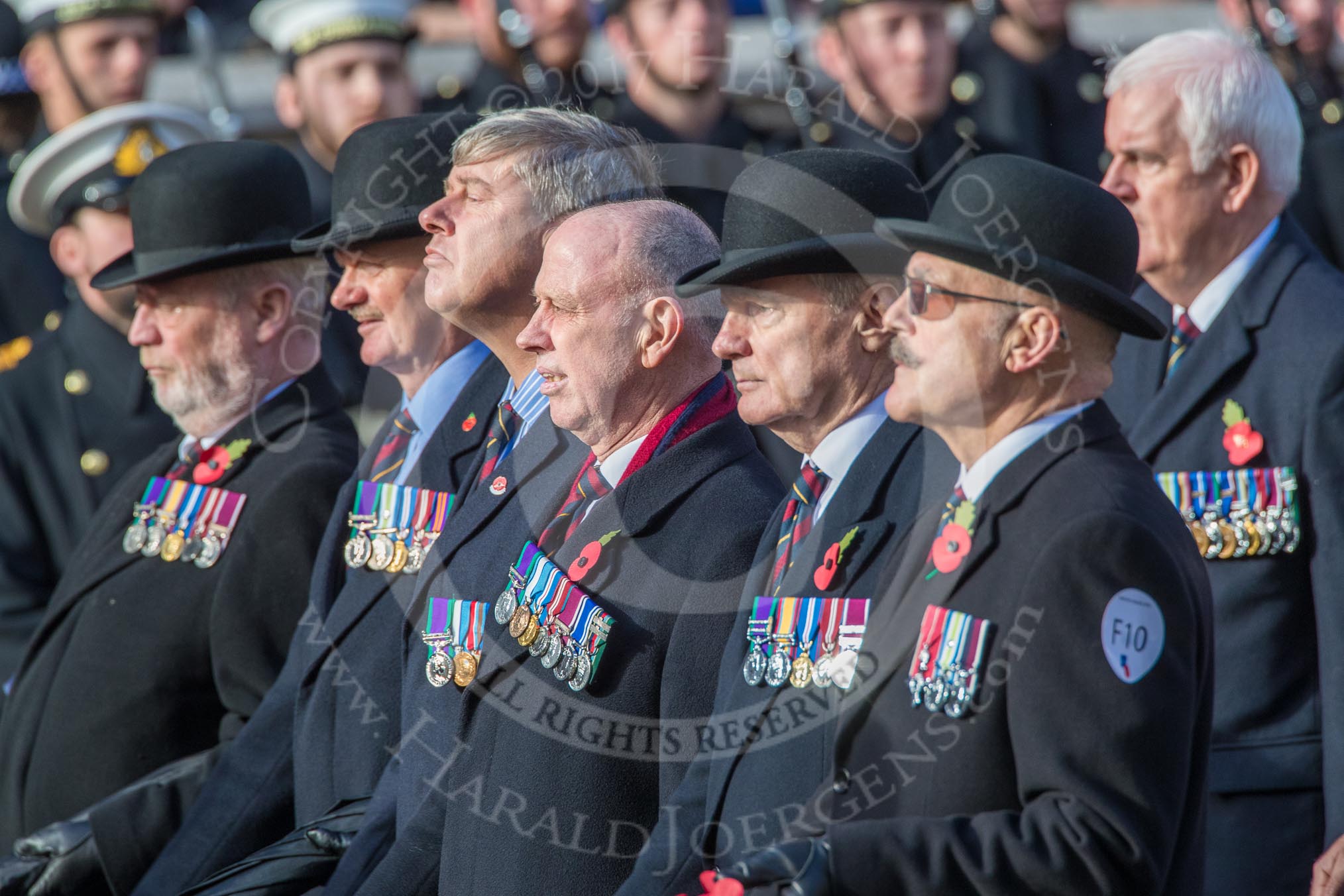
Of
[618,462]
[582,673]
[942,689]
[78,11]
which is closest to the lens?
[942,689]

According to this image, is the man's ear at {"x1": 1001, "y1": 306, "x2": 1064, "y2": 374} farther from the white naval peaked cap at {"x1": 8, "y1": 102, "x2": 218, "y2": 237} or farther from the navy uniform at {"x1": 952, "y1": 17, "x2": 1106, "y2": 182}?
the navy uniform at {"x1": 952, "y1": 17, "x2": 1106, "y2": 182}

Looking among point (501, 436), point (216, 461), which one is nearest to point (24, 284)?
point (216, 461)

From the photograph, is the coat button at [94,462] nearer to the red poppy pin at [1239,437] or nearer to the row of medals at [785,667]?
the row of medals at [785,667]

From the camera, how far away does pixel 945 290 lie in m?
2.88

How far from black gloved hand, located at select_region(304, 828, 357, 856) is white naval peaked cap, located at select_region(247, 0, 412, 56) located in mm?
4369

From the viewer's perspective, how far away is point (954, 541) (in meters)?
2.82

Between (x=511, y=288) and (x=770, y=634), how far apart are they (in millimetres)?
1198

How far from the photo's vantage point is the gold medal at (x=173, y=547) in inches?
178

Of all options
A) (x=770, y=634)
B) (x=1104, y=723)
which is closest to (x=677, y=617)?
(x=770, y=634)

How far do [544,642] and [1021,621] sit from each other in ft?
3.35

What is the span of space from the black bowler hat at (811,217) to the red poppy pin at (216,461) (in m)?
1.64

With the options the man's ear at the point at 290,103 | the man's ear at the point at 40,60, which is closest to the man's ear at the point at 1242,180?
the man's ear at the point at 290,103

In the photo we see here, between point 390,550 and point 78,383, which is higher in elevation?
point 390,550

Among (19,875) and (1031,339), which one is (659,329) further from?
(19,875)
